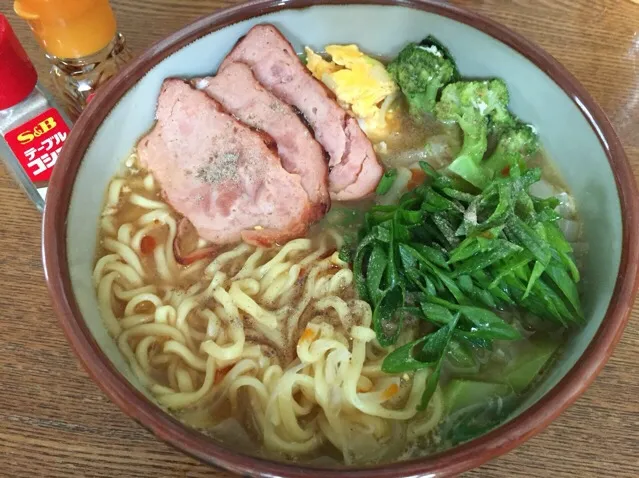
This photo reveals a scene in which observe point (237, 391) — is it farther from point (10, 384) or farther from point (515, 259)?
point (515, 259)

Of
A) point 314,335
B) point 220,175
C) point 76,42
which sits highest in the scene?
point 76,42

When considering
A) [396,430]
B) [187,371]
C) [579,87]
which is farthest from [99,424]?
[579,87]

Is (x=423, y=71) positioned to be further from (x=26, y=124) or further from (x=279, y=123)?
(x=26, y=124)

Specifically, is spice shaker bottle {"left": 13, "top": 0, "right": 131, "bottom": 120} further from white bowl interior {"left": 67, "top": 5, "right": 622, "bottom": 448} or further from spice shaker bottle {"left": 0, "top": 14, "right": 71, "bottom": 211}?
white bowl interior {"left": 67, "top": 5, "right": 622, "bottom": 448}

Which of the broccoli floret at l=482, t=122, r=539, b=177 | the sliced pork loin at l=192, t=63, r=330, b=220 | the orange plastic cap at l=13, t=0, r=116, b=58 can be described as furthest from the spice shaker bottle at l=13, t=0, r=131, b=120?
the broccoli floret at l=482, t=122, r=539, b=177

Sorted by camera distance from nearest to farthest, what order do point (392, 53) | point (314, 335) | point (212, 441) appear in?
1. point (212, 441)
2. point (314, 335)
3. point (392, 53)

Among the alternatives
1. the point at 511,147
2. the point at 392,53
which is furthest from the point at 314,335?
the point at 392,53
